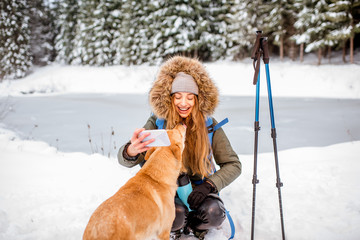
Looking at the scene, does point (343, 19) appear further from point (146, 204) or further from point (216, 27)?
point (146, 204)

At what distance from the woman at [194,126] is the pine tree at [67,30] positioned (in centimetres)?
3544

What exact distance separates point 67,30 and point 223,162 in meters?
38.3

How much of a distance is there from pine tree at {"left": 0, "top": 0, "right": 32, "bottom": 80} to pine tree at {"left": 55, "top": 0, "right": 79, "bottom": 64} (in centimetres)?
469

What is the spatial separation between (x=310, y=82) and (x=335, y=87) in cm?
198

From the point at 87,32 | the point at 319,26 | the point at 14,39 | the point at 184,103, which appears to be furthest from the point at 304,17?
the point at 14,39

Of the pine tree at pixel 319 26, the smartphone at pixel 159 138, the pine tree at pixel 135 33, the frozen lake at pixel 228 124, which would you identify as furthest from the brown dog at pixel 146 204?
the pine tree at pixel 135 33

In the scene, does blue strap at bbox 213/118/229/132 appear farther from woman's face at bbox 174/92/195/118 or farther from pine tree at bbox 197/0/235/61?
pine tree at bbox 197/0/235/61

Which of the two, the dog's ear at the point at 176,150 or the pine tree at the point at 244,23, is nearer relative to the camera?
the dog's ear at the point at 176,150

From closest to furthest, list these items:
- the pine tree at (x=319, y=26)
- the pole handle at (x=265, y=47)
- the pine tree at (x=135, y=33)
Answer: the pole handle at (x=265, y=47) < the pine tree at (x=319, y=26) < the pine tree at (x=135, y=33)

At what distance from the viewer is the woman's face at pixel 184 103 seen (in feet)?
8.55

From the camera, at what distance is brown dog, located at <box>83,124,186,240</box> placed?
1.54m

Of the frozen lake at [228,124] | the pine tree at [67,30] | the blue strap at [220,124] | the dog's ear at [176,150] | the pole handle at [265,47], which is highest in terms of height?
the pine tree at [67,30]

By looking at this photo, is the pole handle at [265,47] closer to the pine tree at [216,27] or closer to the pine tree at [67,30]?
the pine tree at [216,27]

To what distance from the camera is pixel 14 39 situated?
Answer: 93.4 ft
